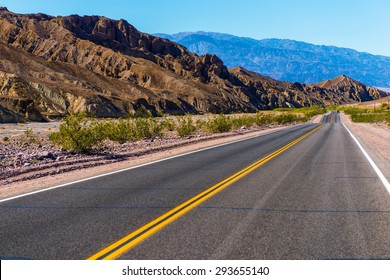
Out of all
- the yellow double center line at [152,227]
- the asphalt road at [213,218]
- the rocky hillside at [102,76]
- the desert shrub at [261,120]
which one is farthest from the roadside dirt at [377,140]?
the rocky hillside at [102,76]

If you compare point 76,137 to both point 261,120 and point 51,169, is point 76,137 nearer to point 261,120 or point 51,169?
point 51,169

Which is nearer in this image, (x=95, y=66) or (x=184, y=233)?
(x=184, y=233)

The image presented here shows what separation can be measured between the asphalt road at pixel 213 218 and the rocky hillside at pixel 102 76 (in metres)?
46.4

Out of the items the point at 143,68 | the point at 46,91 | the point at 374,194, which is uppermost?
the point at 143,68

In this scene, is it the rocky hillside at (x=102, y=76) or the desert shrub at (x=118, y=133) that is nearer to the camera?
the desert shrub at (x=118, y=133)

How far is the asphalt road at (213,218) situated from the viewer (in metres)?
5.59

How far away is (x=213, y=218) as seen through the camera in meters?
7.16

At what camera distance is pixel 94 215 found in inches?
293

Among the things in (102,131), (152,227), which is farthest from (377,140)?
(152,227)

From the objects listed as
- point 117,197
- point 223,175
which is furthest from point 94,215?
point 223,175

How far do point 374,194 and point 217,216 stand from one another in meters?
4.06

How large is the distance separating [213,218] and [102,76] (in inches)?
3968

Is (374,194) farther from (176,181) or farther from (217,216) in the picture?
(176,181)

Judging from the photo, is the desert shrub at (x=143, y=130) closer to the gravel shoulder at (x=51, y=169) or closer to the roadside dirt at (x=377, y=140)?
the gravel shoulder at (x=51, y=169)
